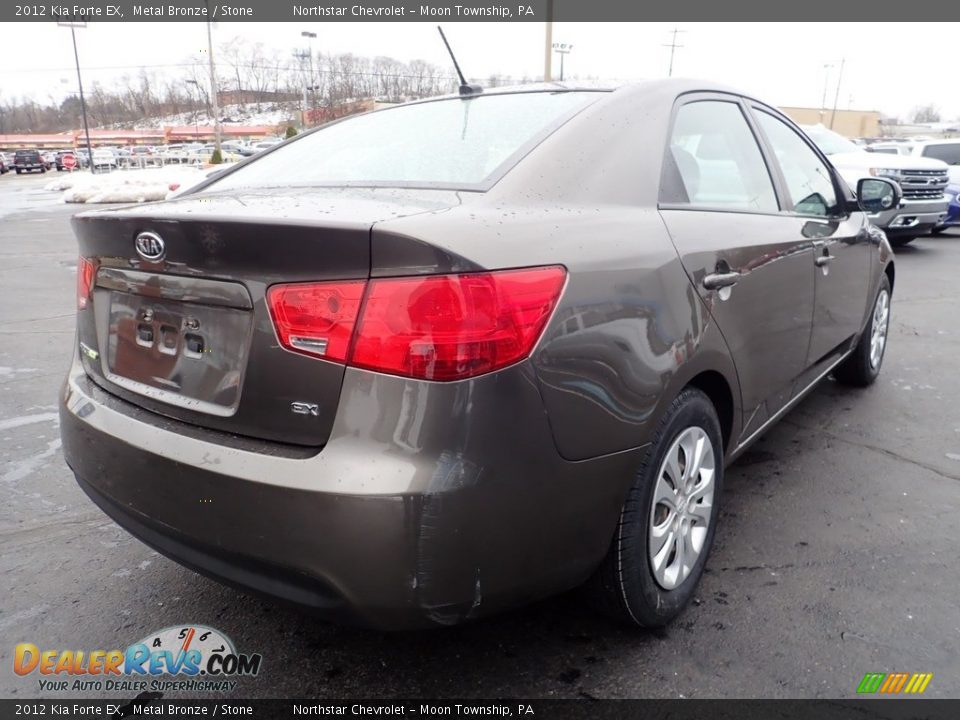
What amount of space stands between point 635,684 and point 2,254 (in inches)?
470

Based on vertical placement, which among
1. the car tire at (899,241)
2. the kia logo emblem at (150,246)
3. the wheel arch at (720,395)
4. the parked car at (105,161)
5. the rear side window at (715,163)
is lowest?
the parked car at (105,161)

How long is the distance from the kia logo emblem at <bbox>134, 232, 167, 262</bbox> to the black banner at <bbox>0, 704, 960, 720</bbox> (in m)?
1.18

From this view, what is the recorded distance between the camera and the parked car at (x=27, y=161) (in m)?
51.9

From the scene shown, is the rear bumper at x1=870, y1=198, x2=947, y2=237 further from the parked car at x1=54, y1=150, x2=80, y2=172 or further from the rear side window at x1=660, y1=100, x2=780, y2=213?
the parked car at x1=54, y1=150, x2=80, y2=172

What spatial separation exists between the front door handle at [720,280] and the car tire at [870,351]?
220 cm

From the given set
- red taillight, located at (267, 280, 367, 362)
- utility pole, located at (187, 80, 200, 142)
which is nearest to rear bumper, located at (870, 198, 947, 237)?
red taillight, located at (267, 280, 367, 362)

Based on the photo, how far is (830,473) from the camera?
3.25 m

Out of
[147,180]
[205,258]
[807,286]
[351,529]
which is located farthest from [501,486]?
[147,180]

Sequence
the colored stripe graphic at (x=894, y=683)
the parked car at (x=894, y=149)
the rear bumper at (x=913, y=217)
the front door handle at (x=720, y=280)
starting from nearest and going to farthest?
the colored stripe graphic at (x=894, y=683) → the front door handle at (x=720, y=280) → the rear bumper at (x=913, y=217) → the parked car at (x=894, y=149)

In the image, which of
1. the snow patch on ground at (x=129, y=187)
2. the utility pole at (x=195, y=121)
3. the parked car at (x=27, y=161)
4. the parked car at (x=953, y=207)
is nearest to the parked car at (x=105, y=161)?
the parked car at (x=27, y=161)

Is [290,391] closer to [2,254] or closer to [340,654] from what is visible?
[340,654]

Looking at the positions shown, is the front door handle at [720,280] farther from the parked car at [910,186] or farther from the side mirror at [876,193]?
the parked car at [910,186]

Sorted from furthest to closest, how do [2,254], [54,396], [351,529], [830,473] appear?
[2,254] < [54,396] < [830,473] < [351,529]

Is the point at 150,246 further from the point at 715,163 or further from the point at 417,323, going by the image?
the point at 715,163
